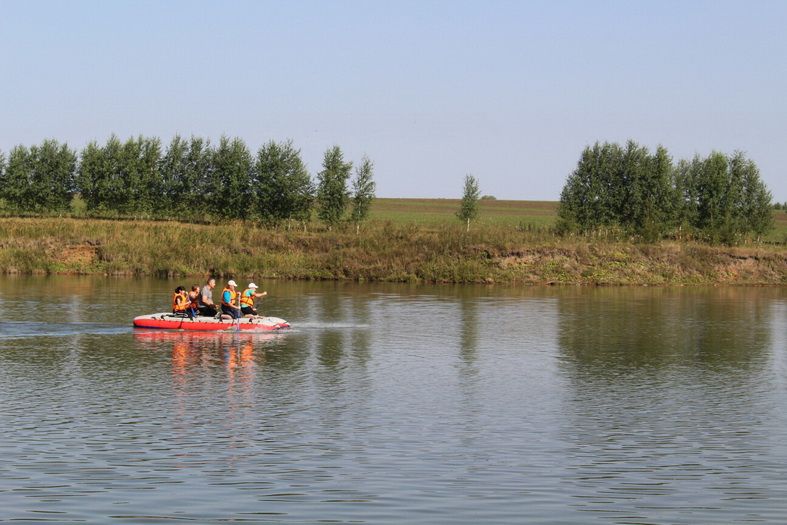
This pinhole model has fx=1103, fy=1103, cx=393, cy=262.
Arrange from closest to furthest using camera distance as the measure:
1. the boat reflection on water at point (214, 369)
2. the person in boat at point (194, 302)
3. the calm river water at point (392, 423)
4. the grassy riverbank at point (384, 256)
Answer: the calm river water at point (392, 423)
the boat reflection on water at point (214, 369)
the person in boat at point (194, 302)
the grassy riverbank at point (384, 256)

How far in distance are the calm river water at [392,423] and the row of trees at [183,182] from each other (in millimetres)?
55929

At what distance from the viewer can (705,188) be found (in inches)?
4156

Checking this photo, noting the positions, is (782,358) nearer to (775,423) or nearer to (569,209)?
(775,423)

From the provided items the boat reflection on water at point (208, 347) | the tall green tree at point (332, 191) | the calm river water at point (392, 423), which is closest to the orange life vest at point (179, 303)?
the boat reflection on water at point (208, 347)

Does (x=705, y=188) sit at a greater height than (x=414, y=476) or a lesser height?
greater

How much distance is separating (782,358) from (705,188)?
71.0 metres

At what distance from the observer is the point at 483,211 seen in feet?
531

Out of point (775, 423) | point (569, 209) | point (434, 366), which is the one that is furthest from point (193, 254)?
point (775, 423)

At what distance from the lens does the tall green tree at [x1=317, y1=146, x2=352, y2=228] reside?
10062 cm

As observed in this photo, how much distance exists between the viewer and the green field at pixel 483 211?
13850cm

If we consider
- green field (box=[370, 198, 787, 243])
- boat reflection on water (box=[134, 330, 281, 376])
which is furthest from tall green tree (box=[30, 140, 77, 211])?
boat reflection on water (box=[134, 330, 281, 376])

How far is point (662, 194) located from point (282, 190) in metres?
35.1

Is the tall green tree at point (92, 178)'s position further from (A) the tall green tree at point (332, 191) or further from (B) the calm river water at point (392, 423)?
(B) the calm river water at point (392, 423)

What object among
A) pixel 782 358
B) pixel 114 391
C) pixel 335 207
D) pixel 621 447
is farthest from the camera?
pixel 335 207
